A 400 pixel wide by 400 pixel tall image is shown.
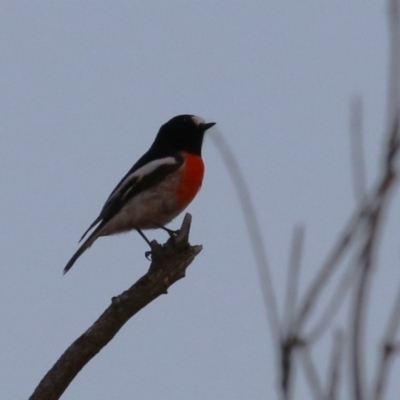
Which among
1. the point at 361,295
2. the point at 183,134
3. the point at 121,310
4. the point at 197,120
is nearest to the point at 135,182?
the point at 183,134

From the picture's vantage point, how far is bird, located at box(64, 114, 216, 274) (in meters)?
7.59

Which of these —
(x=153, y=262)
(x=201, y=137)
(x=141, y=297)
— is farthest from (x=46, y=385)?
(x=201, y=137)

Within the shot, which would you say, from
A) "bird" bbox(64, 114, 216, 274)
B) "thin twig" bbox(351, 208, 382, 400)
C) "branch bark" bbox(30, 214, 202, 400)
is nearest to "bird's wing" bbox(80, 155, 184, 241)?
"bird" bbox(64, 114, 216, 274)

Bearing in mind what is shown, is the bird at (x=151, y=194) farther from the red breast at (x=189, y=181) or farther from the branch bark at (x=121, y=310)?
the branch bark at (x=121, y=310)

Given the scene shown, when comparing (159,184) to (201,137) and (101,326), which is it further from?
(101,326)

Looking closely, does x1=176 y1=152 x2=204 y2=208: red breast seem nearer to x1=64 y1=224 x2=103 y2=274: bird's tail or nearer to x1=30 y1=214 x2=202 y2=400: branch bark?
x1=64 y1=224 x2=103 y2=274: bird's tail

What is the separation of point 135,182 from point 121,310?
11.1 feet

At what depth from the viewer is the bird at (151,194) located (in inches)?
299

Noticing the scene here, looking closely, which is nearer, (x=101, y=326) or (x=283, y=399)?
(x=283, y=399)

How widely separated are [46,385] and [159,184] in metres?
3.78

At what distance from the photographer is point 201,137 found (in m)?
8.73

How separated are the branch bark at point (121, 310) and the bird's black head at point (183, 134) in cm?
357

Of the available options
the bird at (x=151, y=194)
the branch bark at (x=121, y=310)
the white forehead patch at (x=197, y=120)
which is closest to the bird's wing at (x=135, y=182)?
the bird at (x=151, y=194)

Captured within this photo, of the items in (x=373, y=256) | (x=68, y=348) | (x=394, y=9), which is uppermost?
(x=68, y=348)
